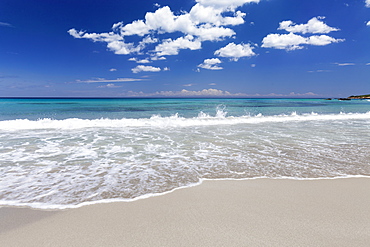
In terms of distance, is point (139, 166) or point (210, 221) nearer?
point (210, 221)

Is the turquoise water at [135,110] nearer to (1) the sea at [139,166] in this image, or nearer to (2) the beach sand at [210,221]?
(1) the sea at [139,166]

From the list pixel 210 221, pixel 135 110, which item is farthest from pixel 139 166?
pixel 135 110

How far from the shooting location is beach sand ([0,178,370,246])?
282cm

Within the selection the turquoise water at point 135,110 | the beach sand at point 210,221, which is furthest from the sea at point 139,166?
the turquoise water at point 135,110

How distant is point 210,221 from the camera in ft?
10.7

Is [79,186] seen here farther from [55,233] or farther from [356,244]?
[356,244]

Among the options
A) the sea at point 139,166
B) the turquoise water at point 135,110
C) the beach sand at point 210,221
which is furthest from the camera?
the turquoise water at point 135,110

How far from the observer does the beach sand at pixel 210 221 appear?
9.25 ft

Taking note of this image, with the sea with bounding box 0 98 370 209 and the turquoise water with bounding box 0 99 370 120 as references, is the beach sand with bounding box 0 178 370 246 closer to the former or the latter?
the sea with bounding box 0 98 370 209

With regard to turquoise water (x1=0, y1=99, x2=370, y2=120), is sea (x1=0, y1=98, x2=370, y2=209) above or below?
below

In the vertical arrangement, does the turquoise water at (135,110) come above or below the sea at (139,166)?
above

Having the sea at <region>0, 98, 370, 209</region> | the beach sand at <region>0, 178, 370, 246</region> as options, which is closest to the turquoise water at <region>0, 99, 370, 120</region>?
the sea at <region>0, 98, 370, 209</region>

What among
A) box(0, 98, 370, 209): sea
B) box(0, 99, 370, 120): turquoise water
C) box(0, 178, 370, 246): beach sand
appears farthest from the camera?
box(0, 99, 370, 120): turquoise water

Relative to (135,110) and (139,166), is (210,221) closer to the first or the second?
(139,166)
